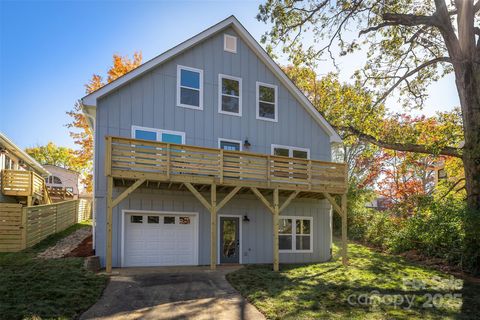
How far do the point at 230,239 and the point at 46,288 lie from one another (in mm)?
6923

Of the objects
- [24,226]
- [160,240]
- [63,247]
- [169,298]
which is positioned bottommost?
[169,298]

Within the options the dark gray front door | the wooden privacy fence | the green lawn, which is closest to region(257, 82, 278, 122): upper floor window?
the dark gray front door

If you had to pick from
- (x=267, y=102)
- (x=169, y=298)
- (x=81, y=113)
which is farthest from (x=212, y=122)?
(x=81, y=113)

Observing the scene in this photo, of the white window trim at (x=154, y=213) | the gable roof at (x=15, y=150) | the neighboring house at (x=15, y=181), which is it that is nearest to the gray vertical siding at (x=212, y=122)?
the white window trim at (x=154, y=213)

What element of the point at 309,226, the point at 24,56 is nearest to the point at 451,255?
the point at 309,226

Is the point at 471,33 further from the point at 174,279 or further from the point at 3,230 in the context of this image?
the point at 3,230

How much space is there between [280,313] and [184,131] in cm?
757

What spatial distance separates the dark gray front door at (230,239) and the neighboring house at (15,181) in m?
11.9

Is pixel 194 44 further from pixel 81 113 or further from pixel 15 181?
pixel 81 113

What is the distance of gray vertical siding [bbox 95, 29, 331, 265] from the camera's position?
1141 centimetres

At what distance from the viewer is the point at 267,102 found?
1427 centimetres

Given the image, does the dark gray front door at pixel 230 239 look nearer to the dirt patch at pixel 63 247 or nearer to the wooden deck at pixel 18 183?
the dirt patch at pixel 63 247

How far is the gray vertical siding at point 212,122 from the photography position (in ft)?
37.4

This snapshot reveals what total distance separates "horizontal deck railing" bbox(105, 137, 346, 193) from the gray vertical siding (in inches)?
50.6
